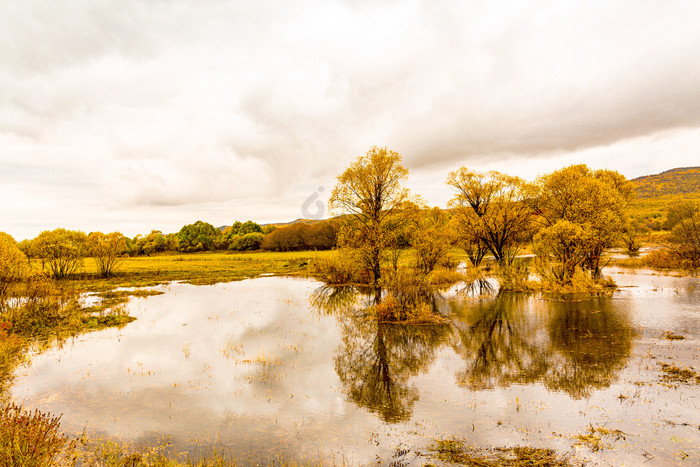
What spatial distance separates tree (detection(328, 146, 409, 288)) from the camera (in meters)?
33.8

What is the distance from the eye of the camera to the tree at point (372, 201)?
1329 inches

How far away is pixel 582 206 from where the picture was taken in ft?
105

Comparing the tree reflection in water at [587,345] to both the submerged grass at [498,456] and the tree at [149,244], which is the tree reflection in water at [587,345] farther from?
the tree at [149,244]

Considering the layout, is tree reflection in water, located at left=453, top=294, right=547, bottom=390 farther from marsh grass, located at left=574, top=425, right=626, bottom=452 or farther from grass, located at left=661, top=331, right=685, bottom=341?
grass, located at left=661, top=331, right=685, bottom=341

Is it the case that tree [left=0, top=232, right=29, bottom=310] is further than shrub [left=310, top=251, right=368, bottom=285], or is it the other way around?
shrub [left=310, top=251, right=368, bottom=285]

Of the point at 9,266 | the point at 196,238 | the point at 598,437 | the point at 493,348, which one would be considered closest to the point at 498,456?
the point at 598,437

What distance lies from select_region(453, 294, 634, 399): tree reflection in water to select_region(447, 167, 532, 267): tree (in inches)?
641

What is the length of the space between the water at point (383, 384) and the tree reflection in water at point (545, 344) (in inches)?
3.6

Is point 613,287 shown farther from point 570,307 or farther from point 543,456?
point 543,456

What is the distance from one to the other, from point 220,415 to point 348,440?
13.9 ft

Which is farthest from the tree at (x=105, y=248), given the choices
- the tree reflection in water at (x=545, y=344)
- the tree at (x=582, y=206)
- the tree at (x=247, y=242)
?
the tree at (x=247, y=242)

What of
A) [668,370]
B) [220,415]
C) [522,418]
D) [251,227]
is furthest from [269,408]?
[251,227]

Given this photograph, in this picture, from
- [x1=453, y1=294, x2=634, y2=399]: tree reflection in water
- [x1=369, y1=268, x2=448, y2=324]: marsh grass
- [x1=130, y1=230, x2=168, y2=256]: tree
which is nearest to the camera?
[x1=453, y1=294, x2=634, y2=399]: tree reflection in water

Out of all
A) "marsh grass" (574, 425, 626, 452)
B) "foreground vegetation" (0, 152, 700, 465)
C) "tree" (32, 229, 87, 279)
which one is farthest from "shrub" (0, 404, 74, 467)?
"tree" (32, 229, 87, 279)
